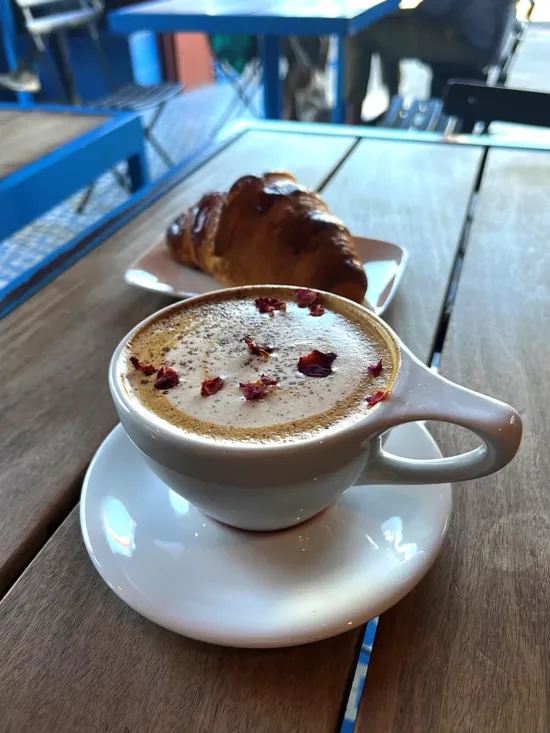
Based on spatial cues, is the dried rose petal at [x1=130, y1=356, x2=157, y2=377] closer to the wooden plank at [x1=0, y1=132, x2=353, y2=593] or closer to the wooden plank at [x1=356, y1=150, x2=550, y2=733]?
the wooden plank at [x1=0, y1=132, x2=353, y2=593]

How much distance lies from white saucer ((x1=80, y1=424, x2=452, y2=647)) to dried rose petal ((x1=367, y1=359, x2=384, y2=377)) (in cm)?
8

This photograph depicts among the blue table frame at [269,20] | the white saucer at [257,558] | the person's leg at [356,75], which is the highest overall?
the blue table frame at [269,20]

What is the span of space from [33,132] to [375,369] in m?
1.15

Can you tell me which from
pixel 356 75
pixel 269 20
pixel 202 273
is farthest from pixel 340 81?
pixel 202 273

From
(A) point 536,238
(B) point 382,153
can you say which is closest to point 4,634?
(A) point 536,238

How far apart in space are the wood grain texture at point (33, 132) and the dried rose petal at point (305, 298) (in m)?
0.84

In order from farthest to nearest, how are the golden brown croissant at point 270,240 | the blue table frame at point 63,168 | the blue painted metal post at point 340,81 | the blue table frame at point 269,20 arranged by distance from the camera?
the blue painted metal post at point 340,81 → the blue table frame at point 269,20 → the blue table frame at point 63,168 → the golden brown croissant at point 270,240

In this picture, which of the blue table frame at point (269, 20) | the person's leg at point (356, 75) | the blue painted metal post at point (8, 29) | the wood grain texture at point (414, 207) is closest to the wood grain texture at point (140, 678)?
the wood grain texture at point (414, 207)

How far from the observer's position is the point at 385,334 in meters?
0.43

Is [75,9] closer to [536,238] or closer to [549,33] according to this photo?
[536,238]

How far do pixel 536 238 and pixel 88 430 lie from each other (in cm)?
64

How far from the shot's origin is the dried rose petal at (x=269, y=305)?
1.58 feet

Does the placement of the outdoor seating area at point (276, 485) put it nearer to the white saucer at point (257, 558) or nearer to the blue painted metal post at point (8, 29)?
the white saucer at point (257, 558)

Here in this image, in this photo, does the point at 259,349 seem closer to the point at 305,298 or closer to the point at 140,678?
the point at 305,298
